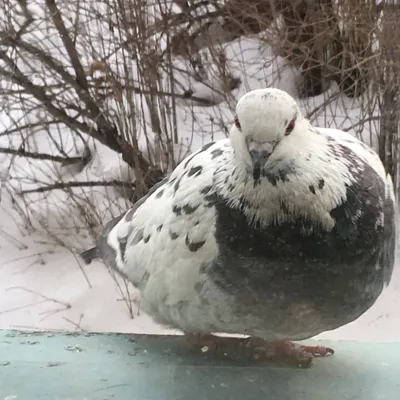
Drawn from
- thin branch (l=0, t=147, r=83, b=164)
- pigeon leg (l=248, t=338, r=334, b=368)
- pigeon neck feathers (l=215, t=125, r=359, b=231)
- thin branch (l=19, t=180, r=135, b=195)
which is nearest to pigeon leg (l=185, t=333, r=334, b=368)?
pigeon leg (l=248, t=338, r=334, b=368)

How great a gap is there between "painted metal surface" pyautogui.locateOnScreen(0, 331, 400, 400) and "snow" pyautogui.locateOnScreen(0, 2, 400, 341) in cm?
33

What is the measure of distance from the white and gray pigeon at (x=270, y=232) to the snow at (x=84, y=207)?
0.45 metres

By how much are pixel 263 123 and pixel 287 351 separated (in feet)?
1.35

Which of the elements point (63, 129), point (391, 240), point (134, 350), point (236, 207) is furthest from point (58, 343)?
point (63, 129)

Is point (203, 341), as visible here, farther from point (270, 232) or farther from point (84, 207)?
point (84, 207)

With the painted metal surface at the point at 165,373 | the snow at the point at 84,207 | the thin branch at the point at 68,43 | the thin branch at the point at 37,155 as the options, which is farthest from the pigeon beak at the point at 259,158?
the thin branch at the point at 37,155

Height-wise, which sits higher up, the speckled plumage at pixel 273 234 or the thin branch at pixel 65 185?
the speckled plumage at pixel 273 234

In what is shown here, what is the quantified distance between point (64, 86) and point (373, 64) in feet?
2.51

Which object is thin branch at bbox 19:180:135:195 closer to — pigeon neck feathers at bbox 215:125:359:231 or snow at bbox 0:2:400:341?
snow at bbox 0:2:400:341

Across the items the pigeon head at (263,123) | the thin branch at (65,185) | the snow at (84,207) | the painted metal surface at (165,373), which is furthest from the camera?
the thin branch at (65,185)

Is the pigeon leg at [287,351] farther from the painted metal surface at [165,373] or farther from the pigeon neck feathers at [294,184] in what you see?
the pigeon neck feathers at [294,184]

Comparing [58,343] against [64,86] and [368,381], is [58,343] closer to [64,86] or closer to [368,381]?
[368,381]

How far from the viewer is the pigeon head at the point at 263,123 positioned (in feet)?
1.94

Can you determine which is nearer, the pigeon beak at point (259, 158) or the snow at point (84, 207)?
the pigeon beak at point (259, 158)
